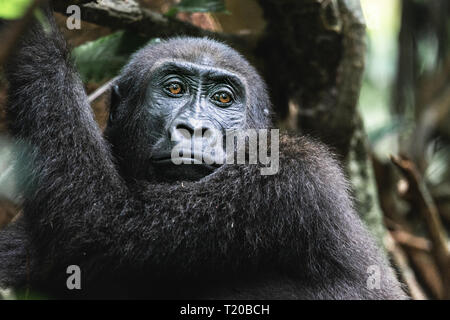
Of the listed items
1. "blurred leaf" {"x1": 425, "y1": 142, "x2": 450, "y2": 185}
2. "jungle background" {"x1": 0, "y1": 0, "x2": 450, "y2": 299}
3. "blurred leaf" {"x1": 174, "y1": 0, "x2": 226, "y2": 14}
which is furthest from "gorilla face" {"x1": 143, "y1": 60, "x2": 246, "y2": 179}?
"blurred leaf" {"x1": 425, "y1": 142, "x2": 450, "y2": 185}

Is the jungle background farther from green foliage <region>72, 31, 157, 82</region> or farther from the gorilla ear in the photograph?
the gorilla ear

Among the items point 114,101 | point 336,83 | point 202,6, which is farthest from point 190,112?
point 336,83

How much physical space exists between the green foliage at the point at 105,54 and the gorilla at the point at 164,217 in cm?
151

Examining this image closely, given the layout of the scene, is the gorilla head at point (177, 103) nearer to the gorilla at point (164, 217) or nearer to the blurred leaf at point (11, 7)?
the gorilla at point (164, 217)

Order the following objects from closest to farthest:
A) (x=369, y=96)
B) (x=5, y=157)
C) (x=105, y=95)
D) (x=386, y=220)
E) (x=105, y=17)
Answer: (x=5, y=157)
(x=105, y=17)
(x=105, y=95)
(x=386, y=220)
(x=369, y=96)

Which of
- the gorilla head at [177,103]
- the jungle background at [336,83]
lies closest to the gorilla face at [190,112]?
the gorilla head at [177,103]

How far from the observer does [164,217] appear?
3.26 m

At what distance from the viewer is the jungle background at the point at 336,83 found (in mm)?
5113

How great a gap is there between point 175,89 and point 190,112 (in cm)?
29

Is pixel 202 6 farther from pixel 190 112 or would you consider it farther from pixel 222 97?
pixel 190 112

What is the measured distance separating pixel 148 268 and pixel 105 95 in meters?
2.39

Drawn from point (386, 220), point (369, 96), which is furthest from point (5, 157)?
point (369, 96)

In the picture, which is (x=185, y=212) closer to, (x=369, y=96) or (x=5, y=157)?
(x=5, y=157)

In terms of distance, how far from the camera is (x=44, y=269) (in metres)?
3.22
